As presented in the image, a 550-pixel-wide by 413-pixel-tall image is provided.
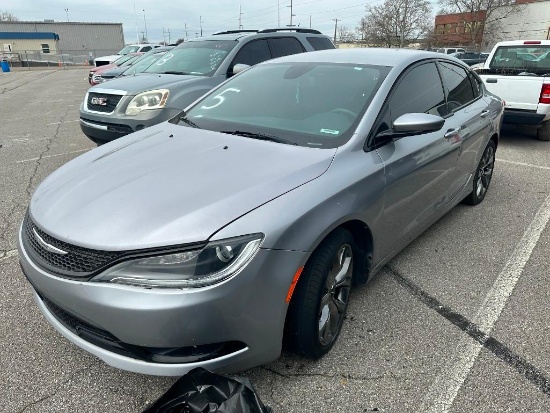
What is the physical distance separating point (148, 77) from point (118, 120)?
115 cm

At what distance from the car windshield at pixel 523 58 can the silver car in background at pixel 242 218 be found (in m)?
6.96

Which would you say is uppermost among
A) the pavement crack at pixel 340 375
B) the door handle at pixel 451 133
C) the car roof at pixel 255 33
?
the car roof at pixel 255 33

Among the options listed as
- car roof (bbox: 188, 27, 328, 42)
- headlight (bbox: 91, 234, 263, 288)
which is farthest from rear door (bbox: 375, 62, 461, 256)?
car roof (bbox: 188, 27, 328, 42)

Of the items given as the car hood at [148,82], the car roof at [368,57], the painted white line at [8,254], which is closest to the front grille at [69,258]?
the painted white line at [8,254]

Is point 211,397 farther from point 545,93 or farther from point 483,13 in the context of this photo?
point 483,13

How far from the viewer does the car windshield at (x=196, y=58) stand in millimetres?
6445

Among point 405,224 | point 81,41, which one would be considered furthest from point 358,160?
point 81,41

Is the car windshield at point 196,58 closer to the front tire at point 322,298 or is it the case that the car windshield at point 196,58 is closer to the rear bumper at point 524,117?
the front tire at point 322,298

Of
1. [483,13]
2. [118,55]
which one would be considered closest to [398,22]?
[483,13]

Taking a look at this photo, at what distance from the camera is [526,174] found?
19.4ft

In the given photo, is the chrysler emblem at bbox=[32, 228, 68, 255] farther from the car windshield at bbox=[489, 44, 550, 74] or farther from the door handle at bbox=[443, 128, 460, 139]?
the car windshield at bbox=[489, 44, 550, 74]

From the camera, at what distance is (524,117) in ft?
23.8

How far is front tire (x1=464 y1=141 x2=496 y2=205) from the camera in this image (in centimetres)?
451

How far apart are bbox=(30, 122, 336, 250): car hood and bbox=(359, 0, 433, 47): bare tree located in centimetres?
5580
